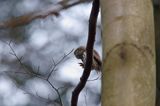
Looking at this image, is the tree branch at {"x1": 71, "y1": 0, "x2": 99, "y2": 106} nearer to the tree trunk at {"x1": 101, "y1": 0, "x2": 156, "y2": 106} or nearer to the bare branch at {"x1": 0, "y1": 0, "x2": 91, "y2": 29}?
the bare branch at {"x1": 0, "y1": 0, "x2": 91, "y2": 29}

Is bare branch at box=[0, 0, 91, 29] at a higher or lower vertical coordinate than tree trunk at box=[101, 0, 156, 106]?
lower

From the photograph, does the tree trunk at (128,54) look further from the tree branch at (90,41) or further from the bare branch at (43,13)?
the bare branch at (43,13)

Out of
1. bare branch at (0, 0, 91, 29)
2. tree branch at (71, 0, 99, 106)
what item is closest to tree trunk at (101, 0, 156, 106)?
tree branch at (71, 0, 99, 106)

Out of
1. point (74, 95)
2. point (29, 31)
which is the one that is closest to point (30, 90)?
point (29, 31)

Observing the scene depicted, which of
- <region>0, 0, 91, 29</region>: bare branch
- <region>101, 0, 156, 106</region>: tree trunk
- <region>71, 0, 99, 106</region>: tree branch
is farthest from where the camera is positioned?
<region>0, 0, 91, 29</region>: bare branch

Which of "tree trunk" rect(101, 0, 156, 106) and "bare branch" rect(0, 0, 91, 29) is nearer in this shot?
"tree trunk" rect(101, 0, 156, 106)

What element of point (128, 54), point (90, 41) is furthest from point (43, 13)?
point (128, 54)

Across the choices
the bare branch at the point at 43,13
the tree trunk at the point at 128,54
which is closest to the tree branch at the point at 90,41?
the bare branch at the point at 43,13

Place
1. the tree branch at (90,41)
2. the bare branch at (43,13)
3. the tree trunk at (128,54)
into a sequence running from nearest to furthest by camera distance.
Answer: the tree trunk at (128,54) < the tree branch at (90,41) < the bare branch at (43,13)

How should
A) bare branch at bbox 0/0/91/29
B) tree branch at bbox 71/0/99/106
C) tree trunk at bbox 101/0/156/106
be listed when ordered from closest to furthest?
1. tree trunk at bbox 101/0/156/106
2. tree branch at bbox 71/0/99/106
3. bare branch at bbox 0/0/91/29

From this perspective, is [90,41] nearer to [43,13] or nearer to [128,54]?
[43,13]
